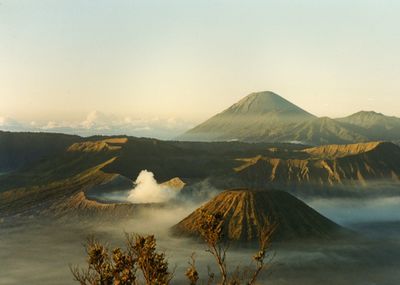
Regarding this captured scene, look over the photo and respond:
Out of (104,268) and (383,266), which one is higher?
(104,268)

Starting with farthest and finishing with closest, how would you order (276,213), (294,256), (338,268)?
(276,213) < (294,256) < (338,268)

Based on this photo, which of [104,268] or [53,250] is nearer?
[104,268]

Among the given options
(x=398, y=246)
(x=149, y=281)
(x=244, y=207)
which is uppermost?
(x=149, y=281)

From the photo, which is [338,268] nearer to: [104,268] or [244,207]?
[244,207]

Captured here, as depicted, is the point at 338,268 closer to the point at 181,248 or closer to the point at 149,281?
the point at 181,248

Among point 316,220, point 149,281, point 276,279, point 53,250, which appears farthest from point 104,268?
point 316,220

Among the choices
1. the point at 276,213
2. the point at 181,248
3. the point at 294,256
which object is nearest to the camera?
the point at 294,256
